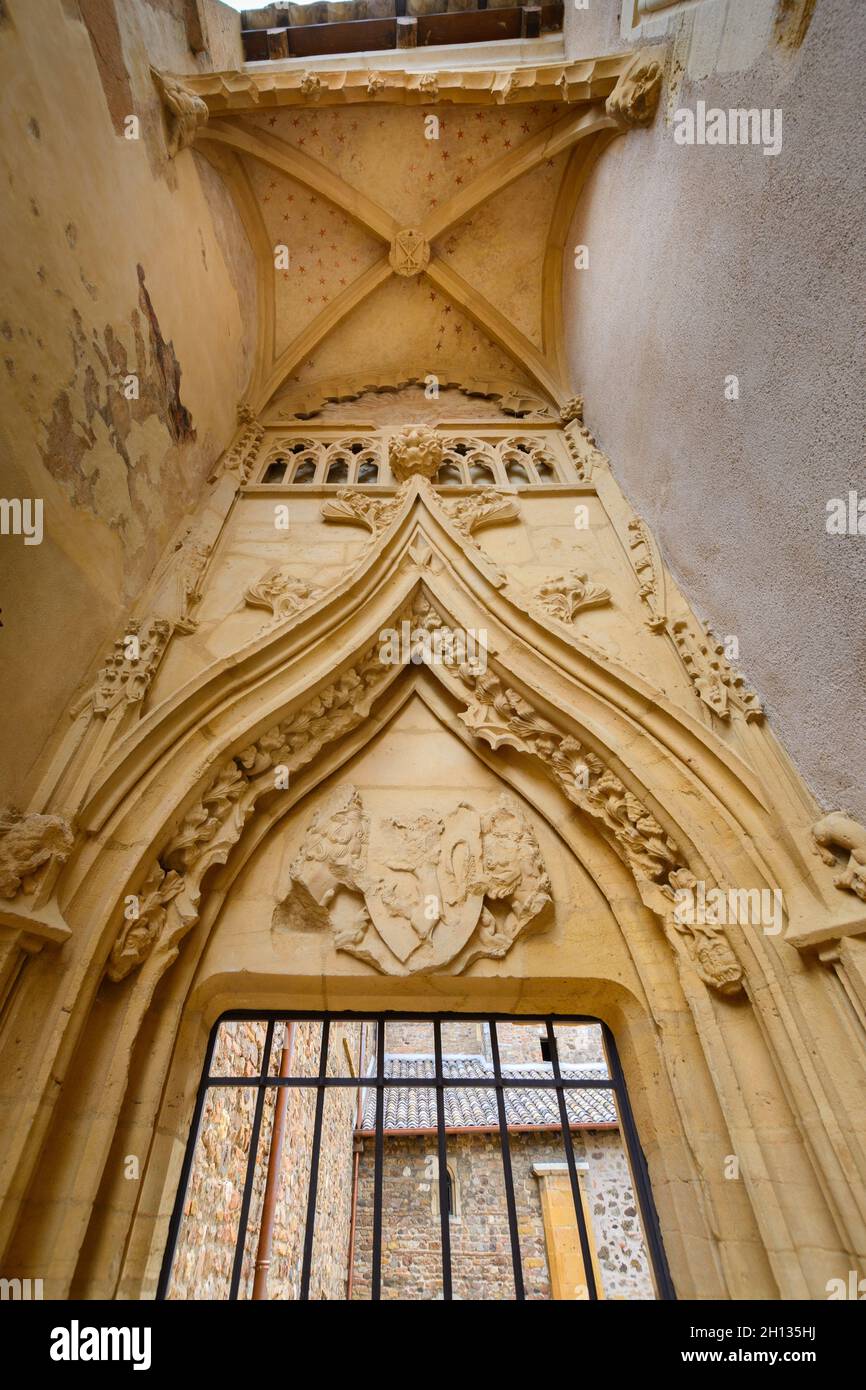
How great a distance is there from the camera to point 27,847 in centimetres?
238

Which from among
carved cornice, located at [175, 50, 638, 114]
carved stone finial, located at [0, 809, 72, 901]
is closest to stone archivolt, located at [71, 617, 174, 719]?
carved stone finial, located at [0, 809, 72, 901]

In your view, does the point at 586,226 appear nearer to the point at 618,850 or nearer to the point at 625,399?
the point at 625,399

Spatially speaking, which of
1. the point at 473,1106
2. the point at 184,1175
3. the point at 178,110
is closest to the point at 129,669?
the point at 184,1175

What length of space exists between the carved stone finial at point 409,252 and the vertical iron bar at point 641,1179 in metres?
6.97

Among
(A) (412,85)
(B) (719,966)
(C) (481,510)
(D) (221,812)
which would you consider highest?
(A) (412,85)

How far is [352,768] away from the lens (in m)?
3.86

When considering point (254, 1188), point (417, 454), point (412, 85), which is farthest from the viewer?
point (412, 85)

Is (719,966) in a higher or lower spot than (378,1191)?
higher

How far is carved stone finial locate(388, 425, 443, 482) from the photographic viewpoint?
16.2 ft

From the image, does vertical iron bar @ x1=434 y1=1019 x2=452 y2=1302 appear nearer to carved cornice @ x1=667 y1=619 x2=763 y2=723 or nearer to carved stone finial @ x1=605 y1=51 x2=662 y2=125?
carved cornice @ x1=667 y1=619 x2=763 y2=723

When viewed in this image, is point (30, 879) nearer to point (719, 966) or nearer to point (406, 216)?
point (719, 966)

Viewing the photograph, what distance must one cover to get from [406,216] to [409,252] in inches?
14.5

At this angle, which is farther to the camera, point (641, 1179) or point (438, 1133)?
point (438, 1133)
